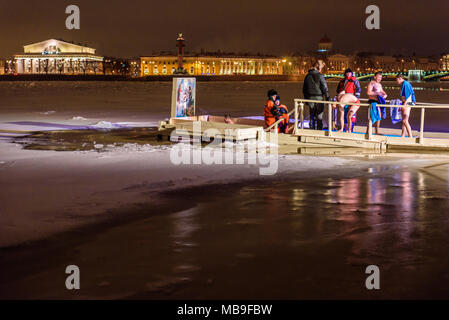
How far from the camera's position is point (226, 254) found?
22.2ft

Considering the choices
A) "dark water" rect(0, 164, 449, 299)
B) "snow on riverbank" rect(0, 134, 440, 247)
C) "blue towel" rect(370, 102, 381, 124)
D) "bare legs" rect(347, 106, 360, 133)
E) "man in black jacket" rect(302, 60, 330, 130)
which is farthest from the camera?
"bare legs" rect(347, 106, 360, 133)

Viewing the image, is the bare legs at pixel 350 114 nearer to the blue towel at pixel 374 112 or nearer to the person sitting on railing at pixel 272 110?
the blue towel at pixel 374 112

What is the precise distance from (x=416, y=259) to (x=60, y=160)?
898cm

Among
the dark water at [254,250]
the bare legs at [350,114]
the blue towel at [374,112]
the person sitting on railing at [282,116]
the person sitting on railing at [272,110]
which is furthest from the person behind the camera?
the person sitting on railing at [282,116]

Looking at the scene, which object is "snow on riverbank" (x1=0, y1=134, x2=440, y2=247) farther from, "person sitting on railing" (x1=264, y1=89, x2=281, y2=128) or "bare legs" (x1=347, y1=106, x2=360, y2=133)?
"person sitting on railing" (x1=264, y1=89, x2=281, y2=128)

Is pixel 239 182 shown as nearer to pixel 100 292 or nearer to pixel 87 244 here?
pixel 87 244

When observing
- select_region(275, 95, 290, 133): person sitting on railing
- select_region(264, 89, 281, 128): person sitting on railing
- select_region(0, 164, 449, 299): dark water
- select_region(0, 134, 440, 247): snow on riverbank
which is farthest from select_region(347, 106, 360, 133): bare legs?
select_region(0, 164, 449, 299): dark water

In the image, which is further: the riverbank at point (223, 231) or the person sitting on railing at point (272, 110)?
the person sitting on railing at point (272, 110)

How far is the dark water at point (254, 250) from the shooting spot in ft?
18.9

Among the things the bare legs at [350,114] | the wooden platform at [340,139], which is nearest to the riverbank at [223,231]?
the wooden platform at [340,139]

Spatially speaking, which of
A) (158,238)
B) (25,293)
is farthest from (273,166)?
(25,293)

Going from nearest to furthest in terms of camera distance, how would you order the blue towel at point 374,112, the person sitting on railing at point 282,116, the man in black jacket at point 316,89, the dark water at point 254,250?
1. the dark water at point 254,250
2. the blue towel at point 374,112
3. the man in black jacket at point 316,89
4. the person sitting on railing at point 282,116

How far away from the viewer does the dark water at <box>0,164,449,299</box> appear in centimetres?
577

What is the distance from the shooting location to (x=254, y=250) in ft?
22.7
